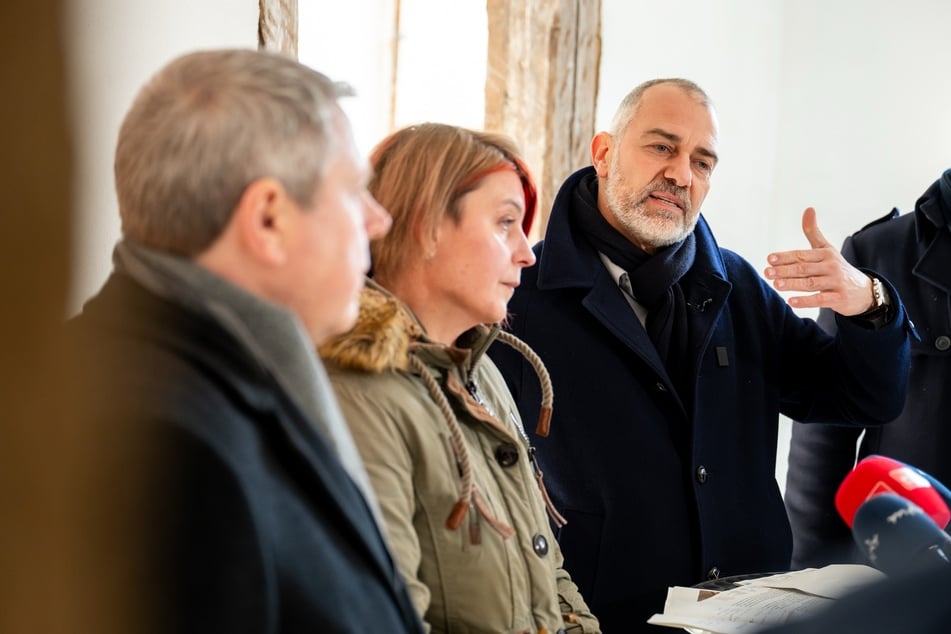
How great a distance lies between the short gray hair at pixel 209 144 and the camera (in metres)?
0.86

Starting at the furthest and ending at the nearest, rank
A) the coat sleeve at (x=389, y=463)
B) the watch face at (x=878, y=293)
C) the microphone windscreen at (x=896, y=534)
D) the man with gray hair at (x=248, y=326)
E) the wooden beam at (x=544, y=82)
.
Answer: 1. the wooden beam at (x=544, y=82)
2. the watch face at (x=878, y=293)
3. the coat sleeve at (x=389, y=463)
4. the microphone windscreen at (x=896, y=534)
5. the man with gray hair at (x=248, y=326)

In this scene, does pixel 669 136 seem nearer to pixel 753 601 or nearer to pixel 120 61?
pixel 753 601

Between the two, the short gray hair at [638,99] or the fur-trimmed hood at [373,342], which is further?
the short gray hair at [638,99]

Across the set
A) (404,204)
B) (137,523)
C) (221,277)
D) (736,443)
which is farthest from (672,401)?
(137,523)

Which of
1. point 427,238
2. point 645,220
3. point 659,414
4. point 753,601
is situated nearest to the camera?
point 427,238

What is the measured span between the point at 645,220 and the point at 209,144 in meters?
1.59

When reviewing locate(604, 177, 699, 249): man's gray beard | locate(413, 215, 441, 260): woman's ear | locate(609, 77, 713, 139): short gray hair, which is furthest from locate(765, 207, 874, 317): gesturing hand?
locate(413, 215, 441, 260): woman's ear

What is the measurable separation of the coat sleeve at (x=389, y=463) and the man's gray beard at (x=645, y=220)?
3.49 feet

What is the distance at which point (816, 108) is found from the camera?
454cm

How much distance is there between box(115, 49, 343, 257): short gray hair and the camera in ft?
2.82

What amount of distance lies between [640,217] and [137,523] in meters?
1.97

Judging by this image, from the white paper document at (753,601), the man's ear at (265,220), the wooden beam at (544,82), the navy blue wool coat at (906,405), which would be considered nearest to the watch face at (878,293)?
the navy blue wool coat at (906,405)

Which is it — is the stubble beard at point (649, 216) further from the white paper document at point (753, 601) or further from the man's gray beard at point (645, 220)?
the white paper document at point (753, 601)

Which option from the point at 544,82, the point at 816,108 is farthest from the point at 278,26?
the point at 816,108
